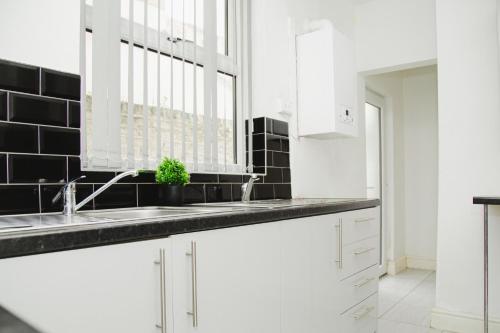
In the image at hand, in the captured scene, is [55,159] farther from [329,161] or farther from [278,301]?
[329,161]

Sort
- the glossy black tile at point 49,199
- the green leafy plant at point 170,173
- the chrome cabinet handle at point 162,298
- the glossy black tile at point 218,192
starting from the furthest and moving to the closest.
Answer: the glossy black tile at point 218,192
the green leafy plant at point 170,173
the glossy black tile at point 49,199
the chrome cabinet handle at point 162,298

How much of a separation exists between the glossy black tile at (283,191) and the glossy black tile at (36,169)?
5.01 ft

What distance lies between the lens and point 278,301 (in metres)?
1.58

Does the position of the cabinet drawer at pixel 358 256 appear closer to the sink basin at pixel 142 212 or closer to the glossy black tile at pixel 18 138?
the sink basin at pixel 142 212

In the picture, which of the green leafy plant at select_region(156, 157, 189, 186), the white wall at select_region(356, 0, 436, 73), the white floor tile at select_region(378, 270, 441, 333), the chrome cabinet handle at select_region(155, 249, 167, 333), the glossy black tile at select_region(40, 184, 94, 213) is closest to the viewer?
the chrome cabinet handle at select_region(155, 249, 167, 333)

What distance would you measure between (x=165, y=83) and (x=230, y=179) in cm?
72

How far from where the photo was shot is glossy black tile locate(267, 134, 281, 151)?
8.60 ft

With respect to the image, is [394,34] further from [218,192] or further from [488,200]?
[218,192]

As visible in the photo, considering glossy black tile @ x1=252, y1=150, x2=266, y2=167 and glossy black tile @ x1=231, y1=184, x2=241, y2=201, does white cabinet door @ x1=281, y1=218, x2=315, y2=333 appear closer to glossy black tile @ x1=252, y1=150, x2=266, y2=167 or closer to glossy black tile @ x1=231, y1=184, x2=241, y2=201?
glossy black tile @ x1=231, y1=184, x2=241, y2=201

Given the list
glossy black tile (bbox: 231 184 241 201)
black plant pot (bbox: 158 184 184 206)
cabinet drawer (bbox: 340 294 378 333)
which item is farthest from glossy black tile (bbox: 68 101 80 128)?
cabinet drawer (bbox: 340 294 378 333)

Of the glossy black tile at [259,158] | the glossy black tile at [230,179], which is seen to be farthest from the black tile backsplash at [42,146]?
the glossy black tile at [259,158]

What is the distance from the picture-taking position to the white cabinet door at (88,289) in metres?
0.81

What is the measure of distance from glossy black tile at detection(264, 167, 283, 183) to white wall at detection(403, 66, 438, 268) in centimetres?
288

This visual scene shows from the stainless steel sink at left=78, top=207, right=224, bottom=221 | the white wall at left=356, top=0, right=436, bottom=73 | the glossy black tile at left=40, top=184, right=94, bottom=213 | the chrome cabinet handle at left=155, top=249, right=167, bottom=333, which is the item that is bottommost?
the chrome cabinet handle at left=155, top=249, right=167, bottom=333
